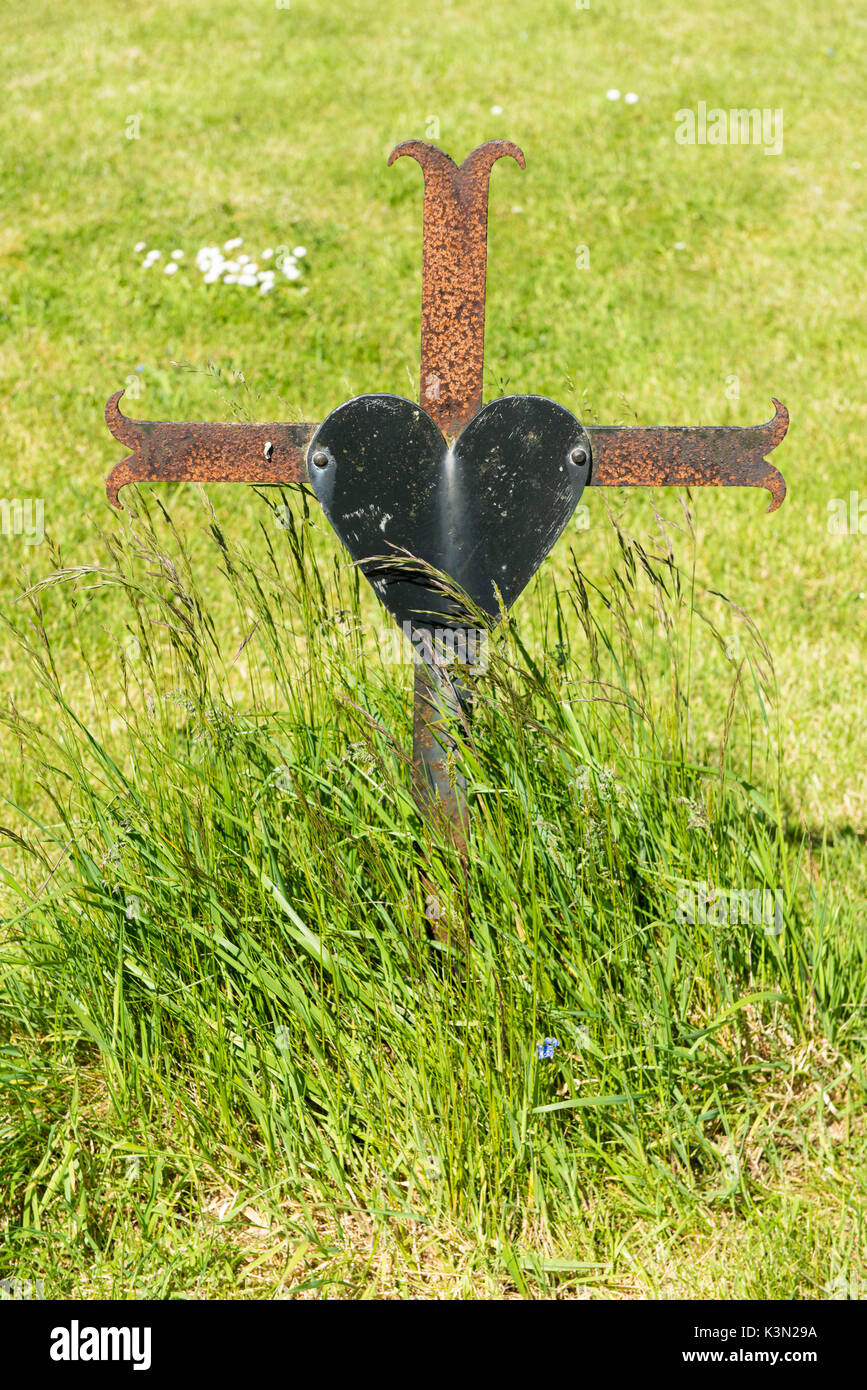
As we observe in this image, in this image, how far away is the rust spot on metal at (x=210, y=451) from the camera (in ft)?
7.47

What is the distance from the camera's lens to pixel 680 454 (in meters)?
2.32

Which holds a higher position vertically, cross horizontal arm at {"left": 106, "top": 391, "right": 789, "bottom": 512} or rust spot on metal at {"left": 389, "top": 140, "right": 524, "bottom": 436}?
rust spot on metal at {"left": 389, "top": 140, "right": 524, "bottom": 436}

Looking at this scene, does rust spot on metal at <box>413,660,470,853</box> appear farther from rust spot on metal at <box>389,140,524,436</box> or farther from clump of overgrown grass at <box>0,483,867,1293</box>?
rust spot on metal at <box>389,140,524,436</box>

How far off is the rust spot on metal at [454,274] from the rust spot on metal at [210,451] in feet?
0.89

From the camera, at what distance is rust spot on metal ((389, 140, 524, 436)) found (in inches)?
87.0

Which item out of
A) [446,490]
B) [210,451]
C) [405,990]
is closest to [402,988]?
[405,990]

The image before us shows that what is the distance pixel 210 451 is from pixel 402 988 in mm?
1079

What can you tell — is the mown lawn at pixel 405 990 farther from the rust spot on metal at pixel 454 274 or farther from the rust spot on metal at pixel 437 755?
the rust spot on metal at pixel 454 274

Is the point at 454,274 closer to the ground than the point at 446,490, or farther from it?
farther from it

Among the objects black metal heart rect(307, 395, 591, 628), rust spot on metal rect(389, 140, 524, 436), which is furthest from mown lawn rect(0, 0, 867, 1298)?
rust spot on metal rect(389, 140, 524, 436)

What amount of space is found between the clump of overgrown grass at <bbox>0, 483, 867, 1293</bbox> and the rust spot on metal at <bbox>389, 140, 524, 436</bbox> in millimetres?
393

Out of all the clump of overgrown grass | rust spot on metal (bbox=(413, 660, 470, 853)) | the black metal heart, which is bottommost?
the clump of overgrown grass

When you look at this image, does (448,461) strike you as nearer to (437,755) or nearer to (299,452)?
(299,452)

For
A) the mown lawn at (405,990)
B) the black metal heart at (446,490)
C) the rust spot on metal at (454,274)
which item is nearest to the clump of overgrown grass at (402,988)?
the mown lawn at (405,990)
